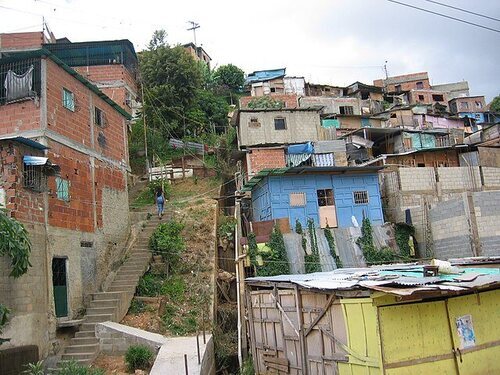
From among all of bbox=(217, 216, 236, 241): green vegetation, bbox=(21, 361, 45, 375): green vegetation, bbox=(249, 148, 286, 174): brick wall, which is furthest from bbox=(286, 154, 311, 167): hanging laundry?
bbox=(21, 361, 45, 375): green vegetation

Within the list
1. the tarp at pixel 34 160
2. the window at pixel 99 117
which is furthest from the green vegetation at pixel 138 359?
the window at pixel 99 117

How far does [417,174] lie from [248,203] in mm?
9651

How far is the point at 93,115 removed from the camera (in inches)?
640

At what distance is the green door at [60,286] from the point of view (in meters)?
12.7

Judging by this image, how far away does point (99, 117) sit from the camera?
16.8 metres

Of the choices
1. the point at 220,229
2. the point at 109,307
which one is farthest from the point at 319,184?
the point at 109,307

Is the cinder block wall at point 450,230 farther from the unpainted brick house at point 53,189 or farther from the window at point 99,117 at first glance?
the window at point 99,117

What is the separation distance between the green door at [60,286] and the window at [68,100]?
16.8 ft

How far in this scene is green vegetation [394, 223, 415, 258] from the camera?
20.2m

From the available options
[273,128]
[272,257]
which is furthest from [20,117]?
[273,128]

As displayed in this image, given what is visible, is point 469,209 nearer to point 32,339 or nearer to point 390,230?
point 390,230

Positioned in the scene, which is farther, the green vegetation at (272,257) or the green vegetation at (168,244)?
the green vegetation at (272,257)

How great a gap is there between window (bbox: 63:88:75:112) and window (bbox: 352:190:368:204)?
13392 millimetres

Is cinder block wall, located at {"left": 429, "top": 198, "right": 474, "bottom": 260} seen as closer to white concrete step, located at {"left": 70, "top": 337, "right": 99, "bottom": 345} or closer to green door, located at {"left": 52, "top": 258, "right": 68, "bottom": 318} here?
white concrete step, located at {"left": 70, "top": 337, "right": 99, "bottom": 345}
